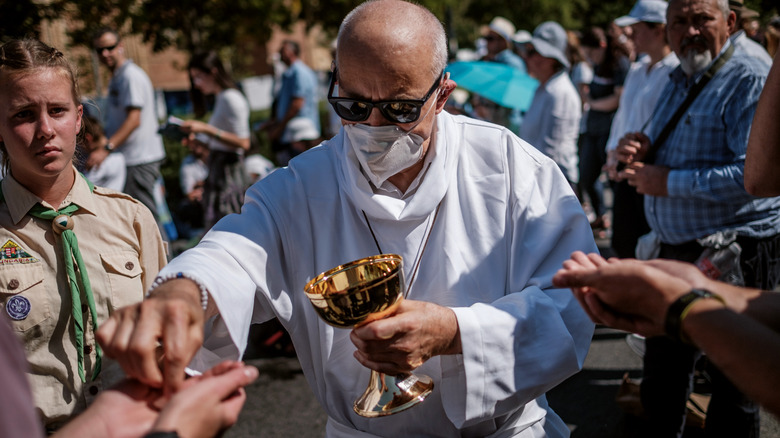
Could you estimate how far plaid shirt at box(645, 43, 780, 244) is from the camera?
3.04 metres

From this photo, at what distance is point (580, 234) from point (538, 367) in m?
0.44

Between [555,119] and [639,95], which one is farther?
[555,119]

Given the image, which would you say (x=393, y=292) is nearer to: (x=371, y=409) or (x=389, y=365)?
(x=389, y=365)

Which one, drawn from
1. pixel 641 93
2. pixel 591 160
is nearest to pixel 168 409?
pixel 641 93

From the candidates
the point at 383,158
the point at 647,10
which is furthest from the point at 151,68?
the point at 383,158

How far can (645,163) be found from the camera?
3.46m

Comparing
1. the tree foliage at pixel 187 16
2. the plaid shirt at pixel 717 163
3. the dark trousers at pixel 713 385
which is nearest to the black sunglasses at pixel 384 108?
the plaid shirt at pixel 717 163

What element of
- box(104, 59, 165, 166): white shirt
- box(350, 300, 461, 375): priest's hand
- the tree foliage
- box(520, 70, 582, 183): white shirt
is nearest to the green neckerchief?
box(350, 300, 461, 375): priest's hand

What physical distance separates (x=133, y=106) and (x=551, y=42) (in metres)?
3.77

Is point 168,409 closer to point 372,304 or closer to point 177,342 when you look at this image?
point 177,342

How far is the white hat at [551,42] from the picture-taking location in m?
5.85

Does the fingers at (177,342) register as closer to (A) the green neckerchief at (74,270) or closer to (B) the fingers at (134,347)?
(B) the fingers at (134,347)

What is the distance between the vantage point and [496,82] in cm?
644

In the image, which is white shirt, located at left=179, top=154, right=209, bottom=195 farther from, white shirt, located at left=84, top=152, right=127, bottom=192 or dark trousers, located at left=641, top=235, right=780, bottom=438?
dark trousers, located at left=641, top=235, right=780, bottom=438
